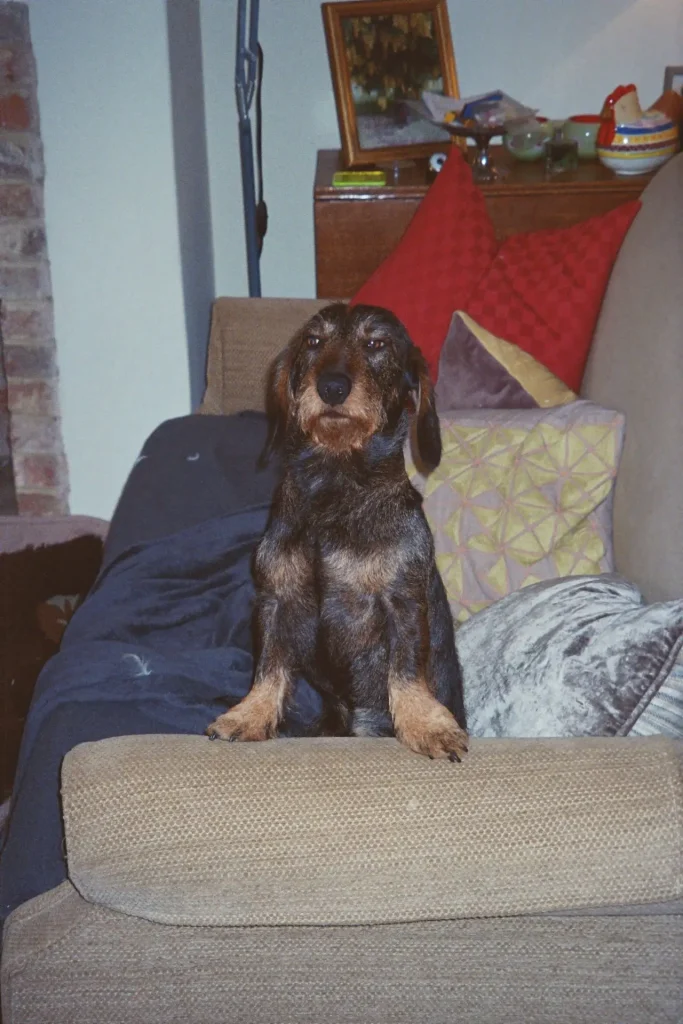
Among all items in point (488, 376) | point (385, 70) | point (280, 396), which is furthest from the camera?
point (385, 70)

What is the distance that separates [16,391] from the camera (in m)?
3.22

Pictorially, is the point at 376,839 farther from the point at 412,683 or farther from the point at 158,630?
the point at 158,630

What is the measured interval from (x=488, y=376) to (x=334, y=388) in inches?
33.1

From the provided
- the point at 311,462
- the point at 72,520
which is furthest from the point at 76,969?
the point at 72,520

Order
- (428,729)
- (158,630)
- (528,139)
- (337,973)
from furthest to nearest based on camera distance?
1. (528,139)
2. (158,630)
3. (428,729)
4. (337,973)

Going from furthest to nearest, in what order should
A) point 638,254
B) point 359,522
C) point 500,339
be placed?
point 500,339 < point 638,254 < point 359,522

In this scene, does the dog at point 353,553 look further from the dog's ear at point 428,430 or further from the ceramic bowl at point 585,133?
the ceramic bowl at point 585,133

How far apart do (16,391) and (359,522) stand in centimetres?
190

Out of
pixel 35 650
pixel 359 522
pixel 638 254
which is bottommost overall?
pixel 35 650

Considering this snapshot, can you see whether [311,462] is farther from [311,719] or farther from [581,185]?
[581,185]

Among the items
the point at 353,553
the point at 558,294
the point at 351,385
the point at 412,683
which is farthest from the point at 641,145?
the point at 412,683

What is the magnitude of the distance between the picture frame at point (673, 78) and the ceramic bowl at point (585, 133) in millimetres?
311

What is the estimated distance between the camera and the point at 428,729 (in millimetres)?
1505

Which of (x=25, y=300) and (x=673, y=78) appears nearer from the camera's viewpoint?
(x=25, y=300)
